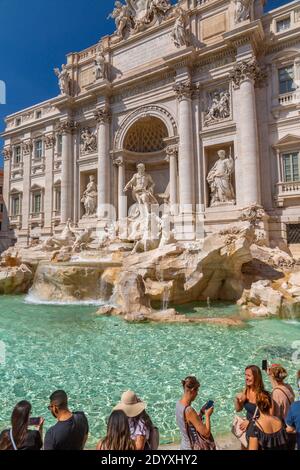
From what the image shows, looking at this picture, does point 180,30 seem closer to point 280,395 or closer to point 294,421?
point 280,395

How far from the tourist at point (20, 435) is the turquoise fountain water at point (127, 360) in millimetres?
1445

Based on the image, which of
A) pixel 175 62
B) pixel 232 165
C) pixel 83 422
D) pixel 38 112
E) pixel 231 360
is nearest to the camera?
pixel 83 422

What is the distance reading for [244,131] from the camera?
48.3 feet

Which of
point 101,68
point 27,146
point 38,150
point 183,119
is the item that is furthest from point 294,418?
point 27,146

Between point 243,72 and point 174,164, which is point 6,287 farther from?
point 243,72

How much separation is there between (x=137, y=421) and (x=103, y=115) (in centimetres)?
1997

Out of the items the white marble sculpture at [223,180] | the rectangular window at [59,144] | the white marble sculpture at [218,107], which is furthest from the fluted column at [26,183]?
the white marble sculpture at [223,180]

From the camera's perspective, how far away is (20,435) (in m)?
2.09

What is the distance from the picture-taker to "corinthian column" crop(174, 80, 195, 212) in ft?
53.0

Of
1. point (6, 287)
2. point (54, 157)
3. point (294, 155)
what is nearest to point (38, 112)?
point (54, 157)

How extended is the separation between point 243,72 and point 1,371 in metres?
16.4

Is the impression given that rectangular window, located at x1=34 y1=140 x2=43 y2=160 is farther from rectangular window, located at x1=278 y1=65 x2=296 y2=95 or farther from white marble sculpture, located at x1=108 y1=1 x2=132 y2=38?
rectangular window, located at x1=278 y1=65 x2=296 y2=95

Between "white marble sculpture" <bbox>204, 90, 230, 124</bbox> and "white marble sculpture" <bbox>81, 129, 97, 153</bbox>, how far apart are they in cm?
834

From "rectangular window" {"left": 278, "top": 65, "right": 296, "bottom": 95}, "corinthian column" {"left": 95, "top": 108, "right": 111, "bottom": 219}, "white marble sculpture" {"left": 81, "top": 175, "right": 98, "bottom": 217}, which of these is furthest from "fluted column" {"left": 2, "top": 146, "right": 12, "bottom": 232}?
"rectangular window" {"left": 278, "top": 65, "right": 296, "bottom": 95}
